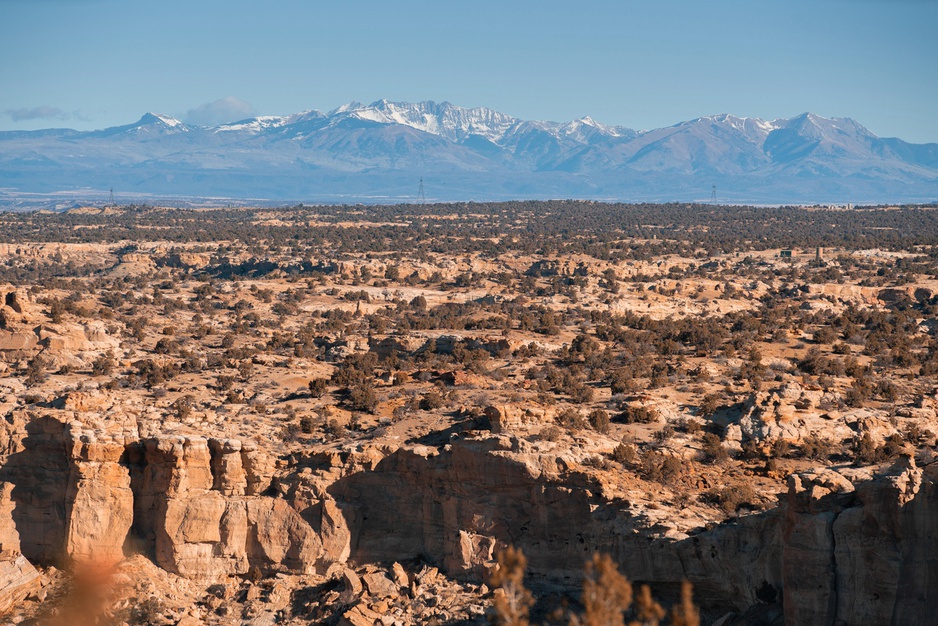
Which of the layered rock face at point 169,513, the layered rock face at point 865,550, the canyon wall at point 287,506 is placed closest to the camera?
the layered rock face at point 865,550

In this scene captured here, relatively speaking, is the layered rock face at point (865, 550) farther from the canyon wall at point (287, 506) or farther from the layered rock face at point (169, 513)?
the layered rock face at point (169, 513)

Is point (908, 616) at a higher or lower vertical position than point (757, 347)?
lower

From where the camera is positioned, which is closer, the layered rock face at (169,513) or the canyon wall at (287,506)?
the canyon wall at (287,506)

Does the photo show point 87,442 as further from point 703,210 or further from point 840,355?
point 703,210

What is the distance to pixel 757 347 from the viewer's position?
41.7 m

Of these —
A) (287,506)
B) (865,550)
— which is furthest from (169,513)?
(865,550)

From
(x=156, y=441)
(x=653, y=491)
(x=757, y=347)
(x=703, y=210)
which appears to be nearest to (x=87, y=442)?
(x=156, y=441)

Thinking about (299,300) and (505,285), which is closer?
(299,300)

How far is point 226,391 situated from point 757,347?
64.5ft

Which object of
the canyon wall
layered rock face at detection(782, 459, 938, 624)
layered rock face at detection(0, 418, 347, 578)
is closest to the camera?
layered rock face at detection(782, 459, 938, 624)

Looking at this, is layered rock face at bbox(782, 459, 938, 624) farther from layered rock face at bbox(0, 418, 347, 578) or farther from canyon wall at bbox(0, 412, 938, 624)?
layered rock face at bbox(0, 418, 347, 578)

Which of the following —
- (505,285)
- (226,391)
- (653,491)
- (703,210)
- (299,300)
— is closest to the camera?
(653,491)

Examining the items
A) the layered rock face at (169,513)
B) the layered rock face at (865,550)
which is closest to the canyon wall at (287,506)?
the layered rock face at (169,513)

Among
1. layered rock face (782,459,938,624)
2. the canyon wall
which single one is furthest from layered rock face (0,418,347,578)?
layered rock face (782,459,938,624)
